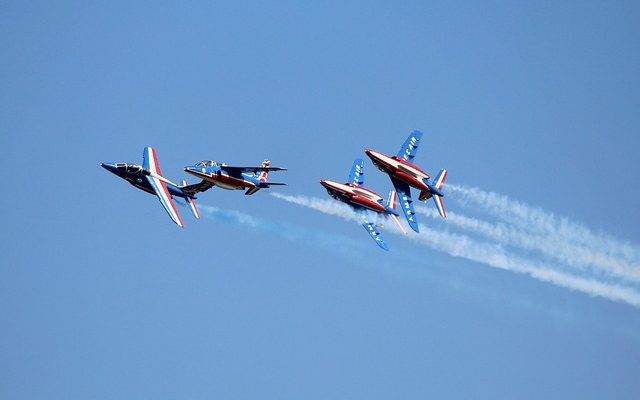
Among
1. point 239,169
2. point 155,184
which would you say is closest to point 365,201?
point 239,169

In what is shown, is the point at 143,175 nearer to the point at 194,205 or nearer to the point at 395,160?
the point at 194,205

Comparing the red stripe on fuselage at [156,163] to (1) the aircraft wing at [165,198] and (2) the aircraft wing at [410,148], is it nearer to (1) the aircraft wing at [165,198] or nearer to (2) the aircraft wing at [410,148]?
(1) the aircraft wing at [165,198]

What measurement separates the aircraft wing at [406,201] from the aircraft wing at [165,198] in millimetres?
17203

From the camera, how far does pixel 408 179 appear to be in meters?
124

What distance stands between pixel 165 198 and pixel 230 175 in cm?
502

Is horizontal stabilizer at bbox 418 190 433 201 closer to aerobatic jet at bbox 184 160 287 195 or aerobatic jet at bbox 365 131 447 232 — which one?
aerobatic jet at bbox 365 131 447 232

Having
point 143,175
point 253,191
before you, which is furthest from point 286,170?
point 143,175

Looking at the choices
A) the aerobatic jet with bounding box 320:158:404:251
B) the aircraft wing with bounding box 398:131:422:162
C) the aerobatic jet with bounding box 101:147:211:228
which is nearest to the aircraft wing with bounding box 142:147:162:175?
the aerobatic jet with bounding box 101:147:211:228

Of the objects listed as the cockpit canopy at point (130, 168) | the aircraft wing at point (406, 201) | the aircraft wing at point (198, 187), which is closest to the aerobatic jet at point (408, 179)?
the aircraft wing at point (406, 201)

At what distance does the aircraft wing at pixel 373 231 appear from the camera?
124000mm

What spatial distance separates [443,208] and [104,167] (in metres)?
25.2

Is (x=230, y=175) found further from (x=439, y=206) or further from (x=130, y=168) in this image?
(x=439, y=206)

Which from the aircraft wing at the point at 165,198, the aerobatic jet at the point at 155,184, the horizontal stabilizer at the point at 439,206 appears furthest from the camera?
the horizontal stabilizer at the point at 439,206

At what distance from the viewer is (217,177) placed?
120938 millimetres
